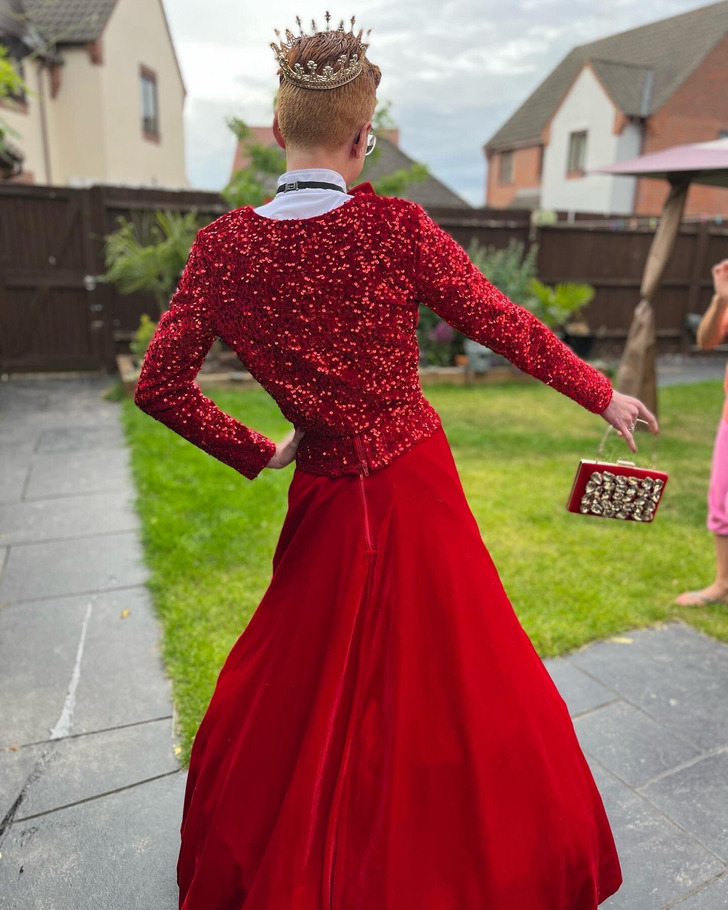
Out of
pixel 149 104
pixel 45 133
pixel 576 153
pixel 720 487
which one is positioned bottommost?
pixel 720 487

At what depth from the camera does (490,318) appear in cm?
151

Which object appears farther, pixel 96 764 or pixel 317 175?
pixel 96 764

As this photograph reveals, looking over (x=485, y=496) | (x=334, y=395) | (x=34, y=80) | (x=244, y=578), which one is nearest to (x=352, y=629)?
(x=334, y=395)

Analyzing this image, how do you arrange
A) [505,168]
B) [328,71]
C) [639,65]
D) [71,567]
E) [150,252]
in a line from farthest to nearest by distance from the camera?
[505,168] < [639,65] < [150,252] < [71,567] < [328,71]

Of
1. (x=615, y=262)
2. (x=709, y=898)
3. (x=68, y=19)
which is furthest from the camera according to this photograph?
(x=68, y=19)

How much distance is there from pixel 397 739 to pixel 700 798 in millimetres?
1512

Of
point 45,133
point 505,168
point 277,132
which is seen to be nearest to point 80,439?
point 277,132

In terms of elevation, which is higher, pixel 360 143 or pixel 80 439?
pixel 360 143

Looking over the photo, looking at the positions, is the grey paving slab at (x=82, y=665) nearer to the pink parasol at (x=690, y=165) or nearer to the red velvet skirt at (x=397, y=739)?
the red velvet skirt at (x=397, y=739)

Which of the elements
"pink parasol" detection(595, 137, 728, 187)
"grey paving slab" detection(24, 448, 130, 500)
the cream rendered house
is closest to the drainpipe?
the cream rendered house

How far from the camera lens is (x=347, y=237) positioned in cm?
145

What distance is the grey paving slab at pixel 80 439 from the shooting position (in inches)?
270

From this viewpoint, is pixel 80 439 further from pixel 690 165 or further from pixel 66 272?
pixel 690 165

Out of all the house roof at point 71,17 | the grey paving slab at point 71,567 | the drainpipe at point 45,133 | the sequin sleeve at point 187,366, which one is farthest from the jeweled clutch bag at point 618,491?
the house roof at point 71,17
